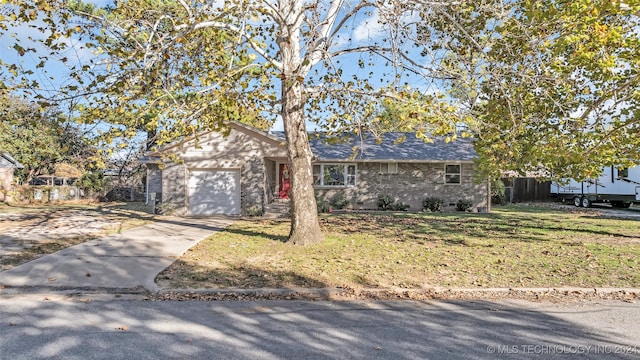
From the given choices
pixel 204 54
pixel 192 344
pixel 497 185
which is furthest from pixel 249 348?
pixel 497 185

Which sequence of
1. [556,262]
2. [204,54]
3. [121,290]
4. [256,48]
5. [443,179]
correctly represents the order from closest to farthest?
[121,290], [556,262], [256,48], [204,54], [443,179]

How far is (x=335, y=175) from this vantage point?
21766 mm

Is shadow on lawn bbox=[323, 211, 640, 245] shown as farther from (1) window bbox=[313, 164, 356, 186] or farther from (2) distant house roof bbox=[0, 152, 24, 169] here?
(2) distant house roof bbox=[0, 152, 24, 169]

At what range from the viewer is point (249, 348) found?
439 centimetres

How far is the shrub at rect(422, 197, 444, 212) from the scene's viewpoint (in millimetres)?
21156

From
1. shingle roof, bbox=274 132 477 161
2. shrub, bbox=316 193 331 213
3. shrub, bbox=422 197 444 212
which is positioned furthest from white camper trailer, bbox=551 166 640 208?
shrub, bbox=316 193 331 213

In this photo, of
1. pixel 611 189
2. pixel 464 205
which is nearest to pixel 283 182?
pixel 464 205

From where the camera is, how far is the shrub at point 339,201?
69.5 ft

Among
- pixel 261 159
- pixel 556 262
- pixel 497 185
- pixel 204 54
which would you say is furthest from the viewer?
pixel 497 185

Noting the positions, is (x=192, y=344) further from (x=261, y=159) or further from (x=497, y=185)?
(x=497, y=185)

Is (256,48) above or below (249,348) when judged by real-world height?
above

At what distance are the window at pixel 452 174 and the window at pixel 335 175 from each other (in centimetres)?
481

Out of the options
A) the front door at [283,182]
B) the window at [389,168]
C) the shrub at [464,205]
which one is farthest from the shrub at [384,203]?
the front door at [283,182]

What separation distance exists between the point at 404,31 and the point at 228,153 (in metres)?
11.3
